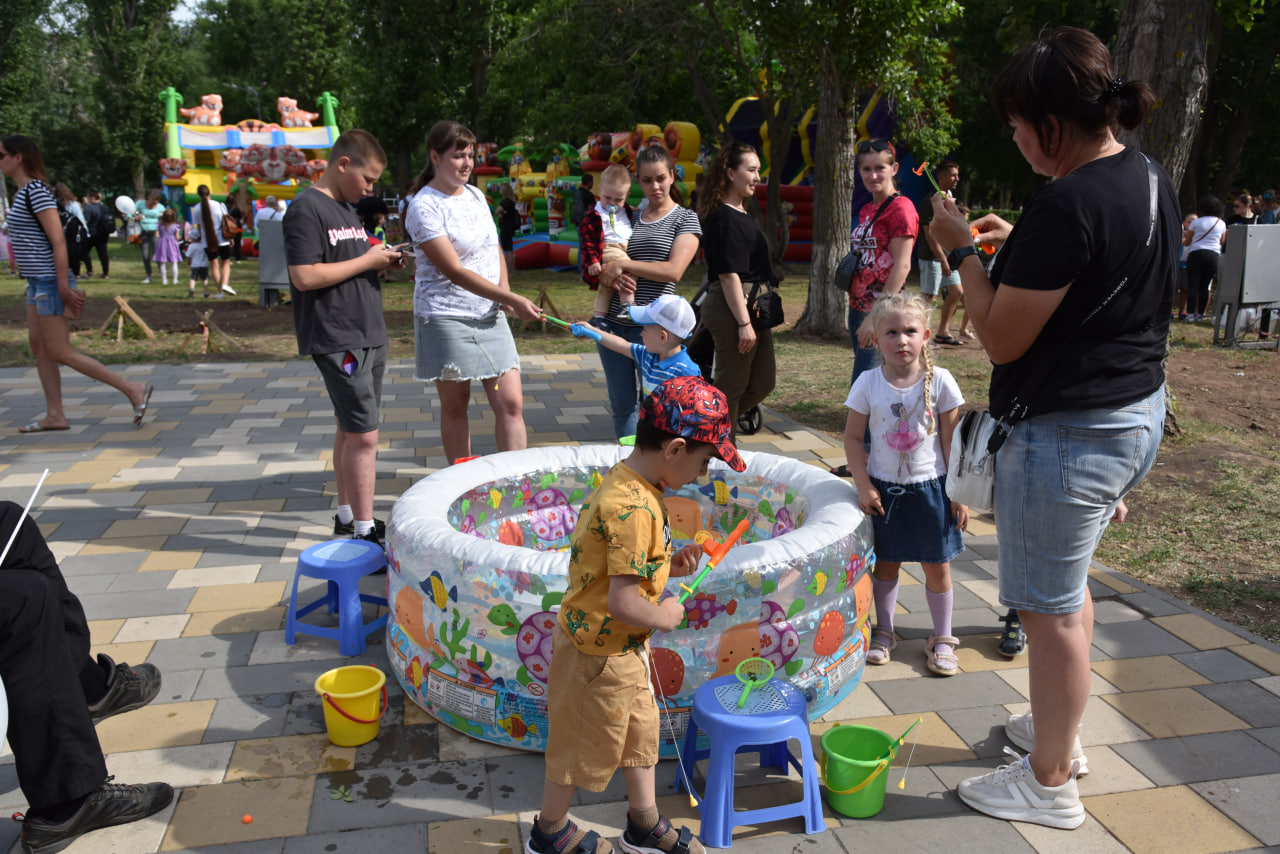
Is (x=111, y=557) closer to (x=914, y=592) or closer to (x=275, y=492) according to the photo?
(x=275, y=492)

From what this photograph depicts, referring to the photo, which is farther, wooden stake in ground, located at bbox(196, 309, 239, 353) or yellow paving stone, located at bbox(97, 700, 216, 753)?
wooden stake in ground, located at bbox(196, 309, 239, 353)

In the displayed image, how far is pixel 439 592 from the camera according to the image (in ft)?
9.54

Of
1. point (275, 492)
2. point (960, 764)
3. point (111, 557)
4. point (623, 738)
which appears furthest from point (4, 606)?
point (275, 492)

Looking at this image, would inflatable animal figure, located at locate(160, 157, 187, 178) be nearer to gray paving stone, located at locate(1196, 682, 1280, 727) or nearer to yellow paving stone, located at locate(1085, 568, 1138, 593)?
yellow paving stone, located at locate(1085, 568, 1138, 593)

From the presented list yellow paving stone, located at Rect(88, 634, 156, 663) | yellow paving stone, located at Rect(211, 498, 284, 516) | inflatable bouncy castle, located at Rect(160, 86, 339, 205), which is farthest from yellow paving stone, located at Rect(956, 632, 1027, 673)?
inflatable bouncy castle, located at Rect(160, 86, 339, 205)

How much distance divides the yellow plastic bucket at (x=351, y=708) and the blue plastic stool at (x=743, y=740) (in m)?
1.01

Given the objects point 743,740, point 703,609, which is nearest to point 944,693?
point 703,609

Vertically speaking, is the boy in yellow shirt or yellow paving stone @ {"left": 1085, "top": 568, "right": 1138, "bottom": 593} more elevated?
the boy in yellow shirt

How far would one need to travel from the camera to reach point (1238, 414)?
7.30 m

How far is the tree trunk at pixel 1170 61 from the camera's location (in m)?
5.75

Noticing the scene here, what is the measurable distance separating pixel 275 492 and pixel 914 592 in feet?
11.8

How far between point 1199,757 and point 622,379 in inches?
118

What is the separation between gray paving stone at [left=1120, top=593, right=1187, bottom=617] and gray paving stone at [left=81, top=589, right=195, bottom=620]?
13.0ft

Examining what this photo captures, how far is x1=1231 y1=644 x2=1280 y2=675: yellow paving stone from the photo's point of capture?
328cm
